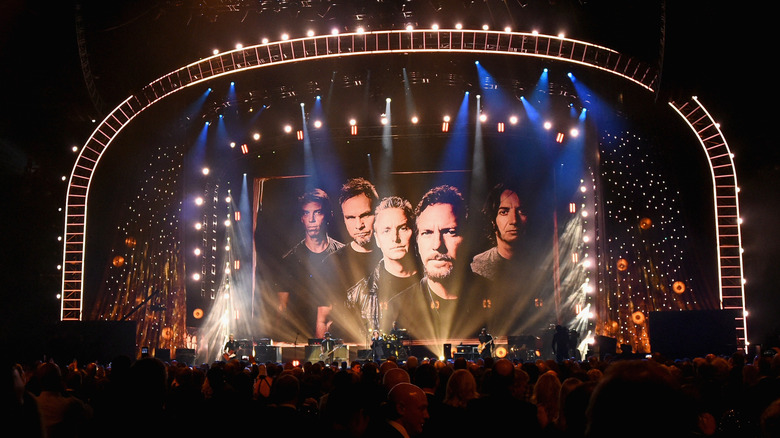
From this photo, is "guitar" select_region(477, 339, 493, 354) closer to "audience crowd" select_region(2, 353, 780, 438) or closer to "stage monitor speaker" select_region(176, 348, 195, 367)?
"stage monitor speaker" select_region(176, 348, 195, 367)

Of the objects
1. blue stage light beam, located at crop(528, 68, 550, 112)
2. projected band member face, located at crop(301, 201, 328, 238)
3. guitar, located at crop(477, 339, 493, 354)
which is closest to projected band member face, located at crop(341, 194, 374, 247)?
projected band member face, located at crop(301, 201, 328, 238)

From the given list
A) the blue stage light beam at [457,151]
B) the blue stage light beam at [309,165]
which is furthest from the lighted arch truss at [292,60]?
the blue stage light beam at [309,165]

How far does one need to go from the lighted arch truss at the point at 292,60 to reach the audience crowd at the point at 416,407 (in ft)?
46.3

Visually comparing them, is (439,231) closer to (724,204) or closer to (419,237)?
(419,237)

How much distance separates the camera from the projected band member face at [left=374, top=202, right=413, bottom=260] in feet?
87.3

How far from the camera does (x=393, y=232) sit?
26.8 meters

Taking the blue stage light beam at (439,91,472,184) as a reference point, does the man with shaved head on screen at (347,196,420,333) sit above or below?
below

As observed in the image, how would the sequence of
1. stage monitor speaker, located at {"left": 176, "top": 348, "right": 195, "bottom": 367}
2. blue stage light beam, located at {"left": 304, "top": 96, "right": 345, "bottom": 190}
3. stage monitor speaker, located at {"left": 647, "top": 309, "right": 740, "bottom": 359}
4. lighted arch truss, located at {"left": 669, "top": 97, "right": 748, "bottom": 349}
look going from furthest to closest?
blue stage light beam, located at {"left": 304, "top": 96, "right": 345, "bottom": 190} → stage monitor speaker, located at {"left": 176, "top": 348, "right": 195, "bottom": 367} → lighted arch truss, located at {"left": 669, "top": 97, "right": 748, "bottom": 349} → stage monitor speaker, located at {"left": 647, "top": 309, "right": 740, "bottom": 359}

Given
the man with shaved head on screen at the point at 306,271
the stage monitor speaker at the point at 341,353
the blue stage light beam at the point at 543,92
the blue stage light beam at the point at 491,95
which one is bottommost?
the stage monitor speaker at the point at 341,353

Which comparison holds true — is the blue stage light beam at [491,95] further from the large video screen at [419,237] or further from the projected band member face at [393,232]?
the projected band member face at [393,232]

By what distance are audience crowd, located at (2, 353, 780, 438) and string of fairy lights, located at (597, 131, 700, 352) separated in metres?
14.9

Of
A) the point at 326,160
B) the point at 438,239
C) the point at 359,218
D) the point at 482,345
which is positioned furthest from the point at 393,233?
the point at 482,345

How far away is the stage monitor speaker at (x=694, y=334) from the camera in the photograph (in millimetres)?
15977

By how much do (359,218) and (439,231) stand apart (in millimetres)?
3034
